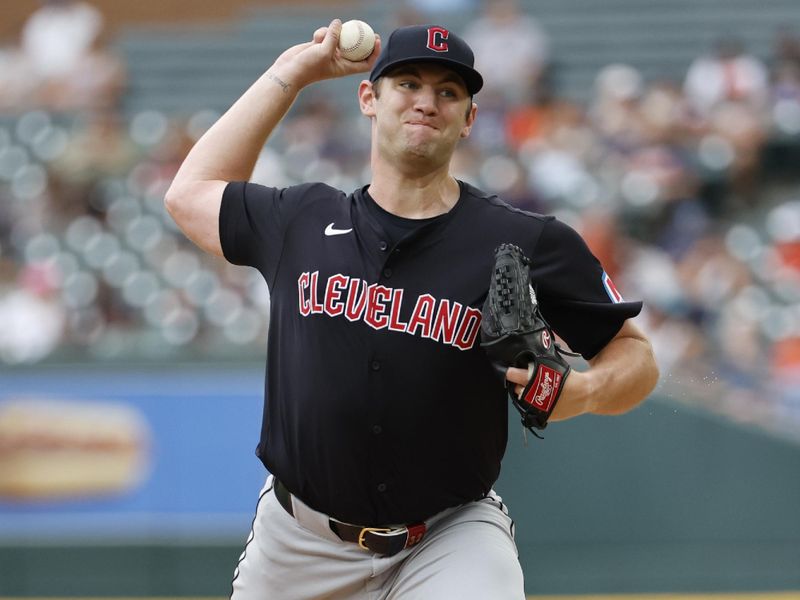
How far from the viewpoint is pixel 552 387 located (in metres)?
3.20

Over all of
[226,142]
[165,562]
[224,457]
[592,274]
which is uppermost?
[226,142]

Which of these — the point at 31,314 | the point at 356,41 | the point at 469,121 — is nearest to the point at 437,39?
the point at 469,121

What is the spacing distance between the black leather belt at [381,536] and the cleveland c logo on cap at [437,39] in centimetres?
129

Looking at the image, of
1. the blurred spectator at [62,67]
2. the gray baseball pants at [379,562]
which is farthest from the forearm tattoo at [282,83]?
the blurred spectator at [62,67]

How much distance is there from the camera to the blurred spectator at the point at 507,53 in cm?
1077

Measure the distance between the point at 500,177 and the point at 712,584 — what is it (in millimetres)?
3321

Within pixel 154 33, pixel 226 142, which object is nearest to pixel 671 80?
pixel 154 33

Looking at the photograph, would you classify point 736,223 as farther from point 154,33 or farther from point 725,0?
point 154,33

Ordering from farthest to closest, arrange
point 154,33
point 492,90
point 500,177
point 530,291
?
1. point 154,33
2. point 492,90
3. point 500,177
4. point 530,291

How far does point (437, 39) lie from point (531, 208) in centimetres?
584

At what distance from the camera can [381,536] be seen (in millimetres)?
3430

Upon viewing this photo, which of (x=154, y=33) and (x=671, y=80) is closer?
(x=671, y=80)

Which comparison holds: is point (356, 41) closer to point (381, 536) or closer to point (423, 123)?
point (423, 123)

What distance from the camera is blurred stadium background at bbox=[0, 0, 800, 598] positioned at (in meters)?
7.71
